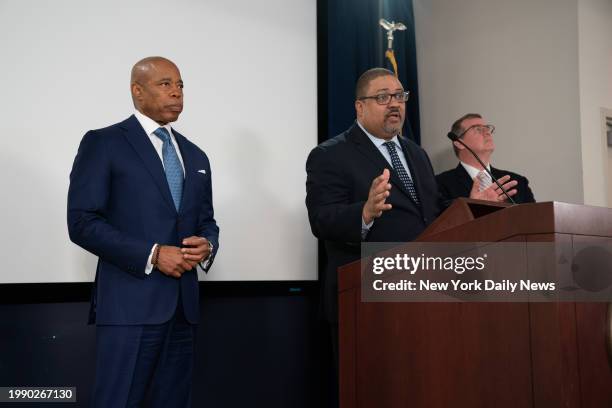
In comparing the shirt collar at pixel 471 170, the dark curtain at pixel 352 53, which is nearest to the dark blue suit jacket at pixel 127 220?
the dark curtain at pixel 352 53

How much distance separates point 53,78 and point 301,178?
130cm

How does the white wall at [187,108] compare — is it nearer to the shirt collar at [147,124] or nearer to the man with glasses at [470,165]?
the shirt collar at [147,124]

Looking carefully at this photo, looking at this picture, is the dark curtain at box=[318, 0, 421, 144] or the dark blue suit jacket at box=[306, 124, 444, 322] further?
the dark curtain at box=[318, 0, 421, 144]

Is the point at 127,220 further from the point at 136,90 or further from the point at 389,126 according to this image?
the point at 389,126

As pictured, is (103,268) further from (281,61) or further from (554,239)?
(281,61)

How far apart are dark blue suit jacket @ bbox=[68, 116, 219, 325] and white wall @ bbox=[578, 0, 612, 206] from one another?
7.66 feet

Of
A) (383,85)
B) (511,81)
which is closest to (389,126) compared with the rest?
(383,85)

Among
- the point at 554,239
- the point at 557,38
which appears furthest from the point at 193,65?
the point at 554,239

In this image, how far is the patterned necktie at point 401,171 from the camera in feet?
7.82

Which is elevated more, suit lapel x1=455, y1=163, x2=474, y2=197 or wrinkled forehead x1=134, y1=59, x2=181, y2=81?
wrinkled forehead x1=134, y1=59, x2=181, y2=81

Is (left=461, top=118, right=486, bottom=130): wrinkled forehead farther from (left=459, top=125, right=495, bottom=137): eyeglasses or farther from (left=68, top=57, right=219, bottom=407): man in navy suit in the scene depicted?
(left=68, top=57, right=219, bottom=407): man in navy suit

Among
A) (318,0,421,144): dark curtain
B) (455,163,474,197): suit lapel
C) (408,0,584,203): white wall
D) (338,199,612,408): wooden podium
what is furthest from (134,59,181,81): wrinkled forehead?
(408,0,584,203): white wall

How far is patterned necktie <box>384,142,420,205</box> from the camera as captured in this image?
2385 mm

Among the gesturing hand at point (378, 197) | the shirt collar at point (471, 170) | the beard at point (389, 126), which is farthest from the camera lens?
the shirt collar at point (471, 170)
